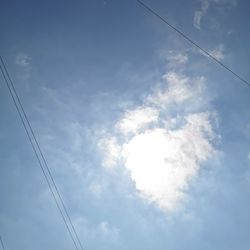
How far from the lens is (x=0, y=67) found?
1275 centimetres

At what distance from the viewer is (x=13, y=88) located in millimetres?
13273

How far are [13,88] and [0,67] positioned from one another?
118 cm
